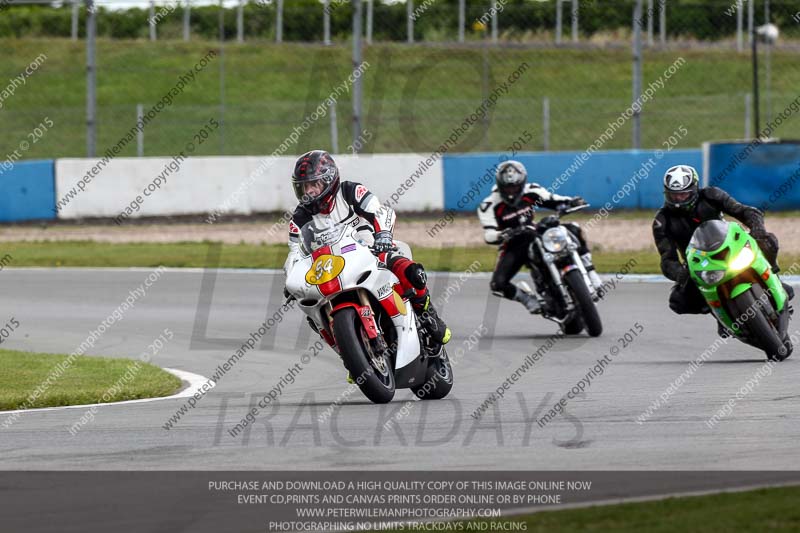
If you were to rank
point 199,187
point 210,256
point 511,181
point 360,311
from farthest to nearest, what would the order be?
point 199,187 → point 210,256 → point 511,181 → point 360,311

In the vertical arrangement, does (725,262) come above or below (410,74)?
above

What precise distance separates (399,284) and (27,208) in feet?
58.2

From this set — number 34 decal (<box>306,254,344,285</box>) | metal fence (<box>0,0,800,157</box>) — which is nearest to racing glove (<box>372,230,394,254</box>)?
number 34 decal (<box>306,254,344,285</box>)

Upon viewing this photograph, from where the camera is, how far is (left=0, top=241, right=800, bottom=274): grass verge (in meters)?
19.8

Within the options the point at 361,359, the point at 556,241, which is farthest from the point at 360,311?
the point at 556,241

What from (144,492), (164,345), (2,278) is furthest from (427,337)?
(2,278)

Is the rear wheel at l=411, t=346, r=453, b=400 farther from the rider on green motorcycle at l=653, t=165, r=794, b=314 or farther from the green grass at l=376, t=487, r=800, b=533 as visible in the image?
the green grass at l=376, t=487, r=800, b=533

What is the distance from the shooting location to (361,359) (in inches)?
359

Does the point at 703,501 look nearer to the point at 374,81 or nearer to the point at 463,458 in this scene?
the point at 463,458

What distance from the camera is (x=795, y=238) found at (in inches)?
839

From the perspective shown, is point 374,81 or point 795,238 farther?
point 374,81

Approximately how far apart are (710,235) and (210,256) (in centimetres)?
1180

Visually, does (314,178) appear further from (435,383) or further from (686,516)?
(686,516)
